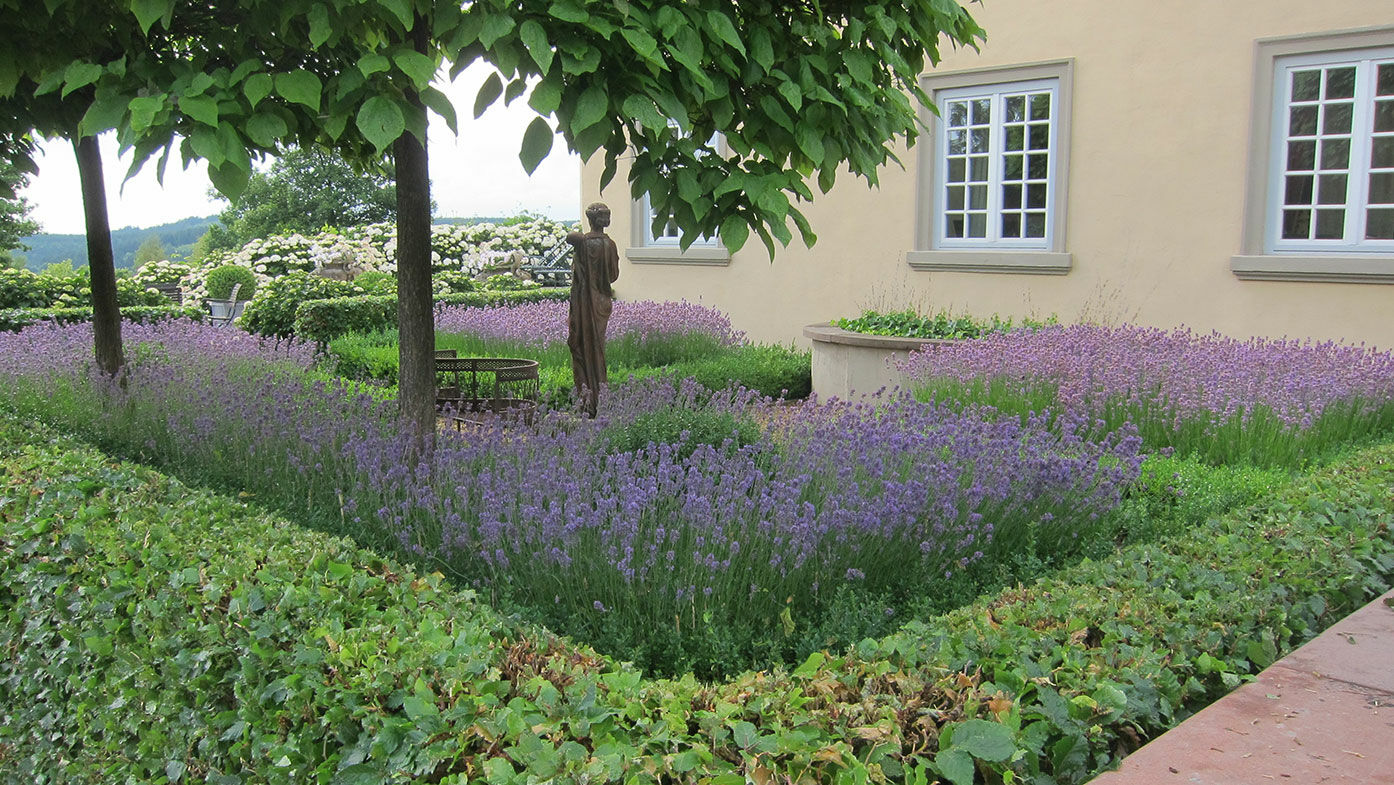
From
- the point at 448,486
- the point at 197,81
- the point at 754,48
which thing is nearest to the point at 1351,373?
the point at 754,48

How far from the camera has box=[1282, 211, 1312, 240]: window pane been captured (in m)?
9.27

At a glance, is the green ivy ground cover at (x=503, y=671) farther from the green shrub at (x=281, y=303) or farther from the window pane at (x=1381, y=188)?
the green shrub at (x=281, y=303)

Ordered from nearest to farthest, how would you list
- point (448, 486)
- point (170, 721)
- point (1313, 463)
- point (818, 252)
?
point (170, 721) < point (448, 486) < point (1313, 463) < point (818, 252)

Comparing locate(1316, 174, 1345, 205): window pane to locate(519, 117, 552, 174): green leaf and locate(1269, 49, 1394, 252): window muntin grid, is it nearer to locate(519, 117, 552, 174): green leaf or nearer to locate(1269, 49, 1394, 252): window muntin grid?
locate(1269, 49, 1394, 252): window muntin grid

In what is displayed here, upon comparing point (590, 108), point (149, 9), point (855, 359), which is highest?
point (149, 9)

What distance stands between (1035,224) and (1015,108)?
1.20 meters

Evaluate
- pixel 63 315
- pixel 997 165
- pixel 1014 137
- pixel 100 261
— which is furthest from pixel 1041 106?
pixel 63 315

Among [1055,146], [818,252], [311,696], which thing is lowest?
[311,696]

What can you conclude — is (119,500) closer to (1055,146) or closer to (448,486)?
(448,486)

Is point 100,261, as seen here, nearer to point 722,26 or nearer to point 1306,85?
point 722,26

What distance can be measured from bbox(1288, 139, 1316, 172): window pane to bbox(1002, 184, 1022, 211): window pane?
8.20ft

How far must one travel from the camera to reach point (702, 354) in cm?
1127

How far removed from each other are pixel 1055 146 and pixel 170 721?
32.3ft

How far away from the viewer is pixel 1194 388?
21.4ft
